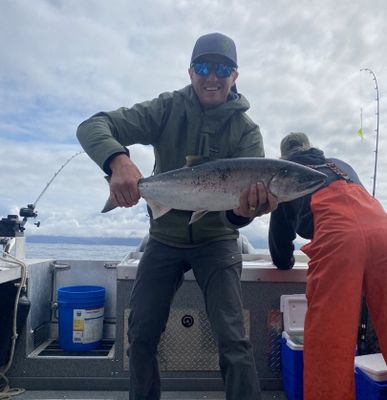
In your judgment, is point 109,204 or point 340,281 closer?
point 340,281

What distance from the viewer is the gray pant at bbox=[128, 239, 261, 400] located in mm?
3232

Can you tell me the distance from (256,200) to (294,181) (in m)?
0.34

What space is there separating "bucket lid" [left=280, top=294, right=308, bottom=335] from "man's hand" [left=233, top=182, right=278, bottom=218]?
1.91 metres

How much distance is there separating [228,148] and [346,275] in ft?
4.98

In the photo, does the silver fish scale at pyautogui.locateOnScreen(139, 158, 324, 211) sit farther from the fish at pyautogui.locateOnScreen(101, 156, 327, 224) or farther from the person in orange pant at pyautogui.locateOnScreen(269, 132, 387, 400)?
the person in orange pant at pyautogui.locateOnScreen(269, 132, 387, 400)

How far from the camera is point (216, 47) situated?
3803 mm

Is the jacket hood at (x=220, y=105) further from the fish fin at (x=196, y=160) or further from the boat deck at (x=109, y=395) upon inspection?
the boat deck at (x=109, y=395)

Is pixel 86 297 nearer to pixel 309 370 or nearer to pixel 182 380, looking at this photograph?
pixel 182 380

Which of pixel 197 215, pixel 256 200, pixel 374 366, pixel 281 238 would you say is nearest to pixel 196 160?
pixel 197 215

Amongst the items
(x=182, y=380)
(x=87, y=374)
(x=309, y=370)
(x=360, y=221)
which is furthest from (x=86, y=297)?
(x=360, y=221)

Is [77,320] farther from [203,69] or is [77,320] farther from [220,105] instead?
[203,69]

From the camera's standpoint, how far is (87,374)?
4.98 m

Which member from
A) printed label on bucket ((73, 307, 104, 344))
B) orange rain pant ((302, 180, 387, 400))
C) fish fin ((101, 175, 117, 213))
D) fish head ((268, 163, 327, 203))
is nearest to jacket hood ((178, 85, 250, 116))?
fish head ((268, 163, 327, 203))

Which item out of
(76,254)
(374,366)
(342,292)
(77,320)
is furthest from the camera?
(76,254)
